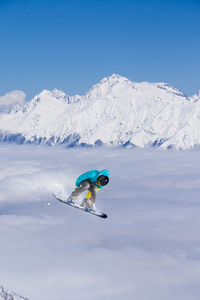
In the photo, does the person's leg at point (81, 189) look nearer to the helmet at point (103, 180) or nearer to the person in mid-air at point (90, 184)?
the person in mid-air at point (90, 184)

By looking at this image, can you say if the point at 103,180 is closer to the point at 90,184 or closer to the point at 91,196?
the point at 90,184

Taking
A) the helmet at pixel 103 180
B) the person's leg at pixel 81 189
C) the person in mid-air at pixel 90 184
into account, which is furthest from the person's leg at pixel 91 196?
the helmet at pixel 103 180

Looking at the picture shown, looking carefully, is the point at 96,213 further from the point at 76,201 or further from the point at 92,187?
the point at 92,187

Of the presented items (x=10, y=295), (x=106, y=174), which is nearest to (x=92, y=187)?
(x=106, y=174)

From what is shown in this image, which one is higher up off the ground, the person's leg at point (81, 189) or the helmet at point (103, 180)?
the helmet at point (103, 180)

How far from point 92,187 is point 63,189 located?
184 cm

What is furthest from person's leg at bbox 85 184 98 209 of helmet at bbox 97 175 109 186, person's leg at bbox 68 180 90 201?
helmet at bbox 97 175 109 186

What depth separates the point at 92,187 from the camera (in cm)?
1683

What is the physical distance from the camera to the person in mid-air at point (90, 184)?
15.5 m

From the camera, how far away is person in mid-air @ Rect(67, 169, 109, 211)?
1555cm

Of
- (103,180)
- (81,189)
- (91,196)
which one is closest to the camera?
(103,180)

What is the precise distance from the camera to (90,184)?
54.4 feet

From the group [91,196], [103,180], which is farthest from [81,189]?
[103,180]

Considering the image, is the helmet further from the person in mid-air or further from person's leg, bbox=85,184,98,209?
person's leg, bbox=85,184,98,209
